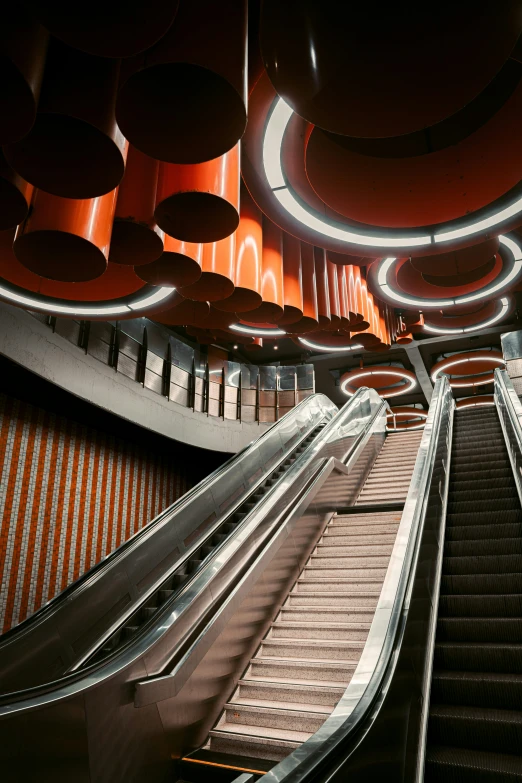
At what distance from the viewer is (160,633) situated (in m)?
3.62

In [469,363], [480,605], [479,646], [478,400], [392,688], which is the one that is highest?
[478,400]

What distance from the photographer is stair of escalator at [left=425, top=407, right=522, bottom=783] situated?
286cm

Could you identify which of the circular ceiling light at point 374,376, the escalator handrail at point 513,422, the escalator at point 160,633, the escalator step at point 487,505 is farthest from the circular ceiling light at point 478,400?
the escalator step at point 487,505

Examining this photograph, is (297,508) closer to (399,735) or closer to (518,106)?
(399,735)

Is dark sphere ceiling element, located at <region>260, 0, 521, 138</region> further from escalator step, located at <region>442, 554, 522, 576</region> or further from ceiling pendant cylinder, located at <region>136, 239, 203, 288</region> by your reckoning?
escalator step, located at <region>442, 554, 522, 576</region>

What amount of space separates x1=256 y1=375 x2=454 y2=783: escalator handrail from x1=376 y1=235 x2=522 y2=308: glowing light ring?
414 centimetres

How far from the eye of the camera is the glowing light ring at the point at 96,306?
5.74 m

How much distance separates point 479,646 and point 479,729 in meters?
0.66

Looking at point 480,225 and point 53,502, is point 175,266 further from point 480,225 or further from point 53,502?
point 53,502

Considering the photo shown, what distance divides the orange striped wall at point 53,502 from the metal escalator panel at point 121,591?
3.38 metres

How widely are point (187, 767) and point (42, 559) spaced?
6.28 meters

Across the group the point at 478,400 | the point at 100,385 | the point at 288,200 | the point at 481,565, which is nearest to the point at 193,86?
the point at 288,200

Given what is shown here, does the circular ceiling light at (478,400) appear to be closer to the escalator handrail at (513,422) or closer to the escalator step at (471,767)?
the escalator handrail at (513,422)

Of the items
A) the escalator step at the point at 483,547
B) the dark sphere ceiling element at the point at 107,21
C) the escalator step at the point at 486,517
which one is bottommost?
the escalator step at the point at 483,547
